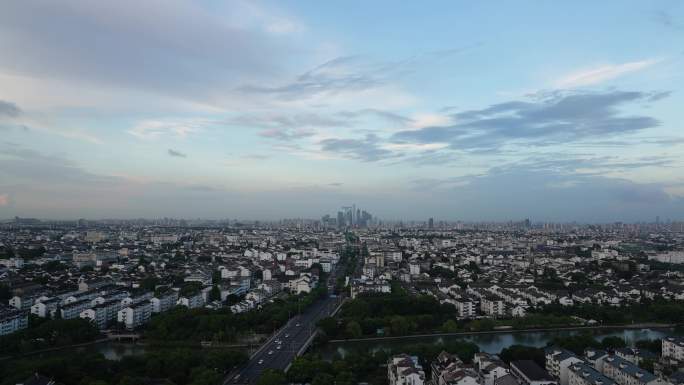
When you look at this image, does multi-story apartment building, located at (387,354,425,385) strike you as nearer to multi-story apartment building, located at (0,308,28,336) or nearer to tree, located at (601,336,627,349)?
tree, located at (601,336,627,349)

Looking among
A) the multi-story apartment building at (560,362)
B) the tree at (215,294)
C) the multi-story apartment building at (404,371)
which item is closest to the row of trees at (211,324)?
the tree at (215,294)

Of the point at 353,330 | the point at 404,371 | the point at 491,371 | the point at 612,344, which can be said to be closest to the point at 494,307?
the point at 612,344

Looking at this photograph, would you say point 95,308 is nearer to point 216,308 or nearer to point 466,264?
point 216,308

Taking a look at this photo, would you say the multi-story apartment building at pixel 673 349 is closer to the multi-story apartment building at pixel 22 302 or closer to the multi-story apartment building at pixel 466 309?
the multi-story apartment building at pixel 466 309

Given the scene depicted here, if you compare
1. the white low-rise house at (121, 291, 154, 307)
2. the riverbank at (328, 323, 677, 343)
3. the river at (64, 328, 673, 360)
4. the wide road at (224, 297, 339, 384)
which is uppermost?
the white low-rise house at (121, 291, 154, 307)

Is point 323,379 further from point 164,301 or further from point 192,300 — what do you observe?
point 164,301

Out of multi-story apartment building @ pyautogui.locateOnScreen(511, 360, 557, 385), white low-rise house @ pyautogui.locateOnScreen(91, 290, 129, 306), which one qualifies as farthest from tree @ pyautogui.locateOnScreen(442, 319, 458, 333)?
white low-rise house @ pyautogui.locateOnScreen(91, 290, 129, 306)
